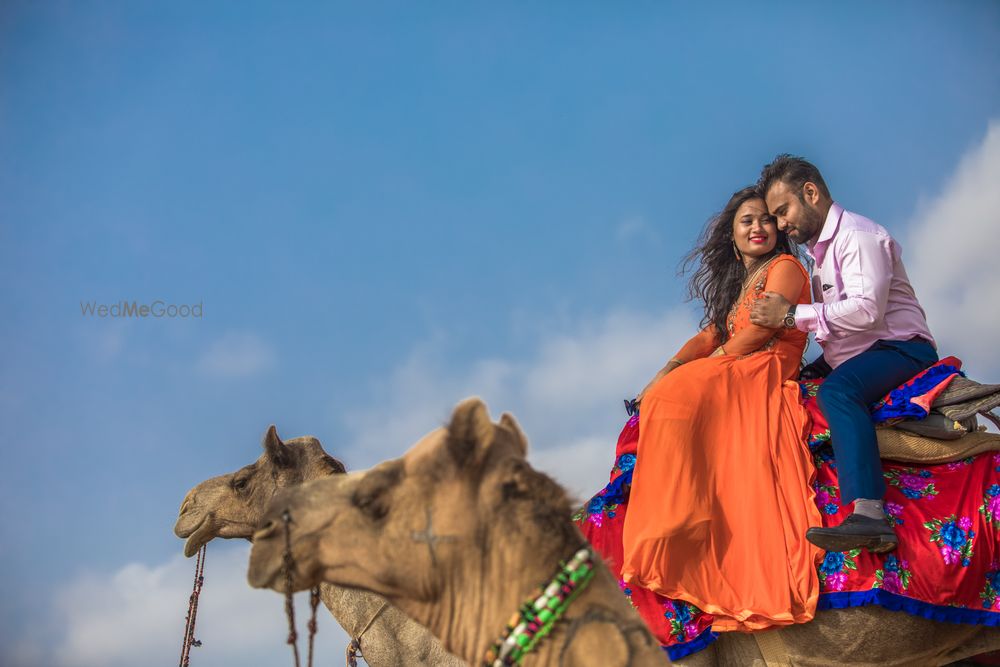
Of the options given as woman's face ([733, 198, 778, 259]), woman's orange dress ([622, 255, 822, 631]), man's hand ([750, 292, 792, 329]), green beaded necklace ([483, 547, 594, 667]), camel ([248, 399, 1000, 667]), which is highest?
woman's face ([733, 198, 778, 259])

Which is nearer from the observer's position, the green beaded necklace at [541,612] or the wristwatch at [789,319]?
the green beaded necklace at [541,612]

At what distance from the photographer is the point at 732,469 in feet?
17.4

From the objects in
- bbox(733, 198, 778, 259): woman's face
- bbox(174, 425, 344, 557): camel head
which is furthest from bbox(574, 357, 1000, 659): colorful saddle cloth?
bbox(174, 425, 344, 557): camel head

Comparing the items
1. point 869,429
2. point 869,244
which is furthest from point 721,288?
point 869,429

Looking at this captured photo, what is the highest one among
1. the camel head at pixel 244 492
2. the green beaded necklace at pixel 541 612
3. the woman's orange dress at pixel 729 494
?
the camel head at pixel 244 492

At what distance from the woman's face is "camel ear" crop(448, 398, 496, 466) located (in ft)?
12.9

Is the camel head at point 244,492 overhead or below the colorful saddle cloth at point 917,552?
overhead

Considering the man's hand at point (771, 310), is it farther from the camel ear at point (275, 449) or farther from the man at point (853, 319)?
the camel ear at point (275, 449)

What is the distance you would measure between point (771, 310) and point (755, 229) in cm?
78

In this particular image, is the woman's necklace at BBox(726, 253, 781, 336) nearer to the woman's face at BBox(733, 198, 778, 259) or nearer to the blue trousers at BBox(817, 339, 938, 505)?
the woman's face at BBox(733, 198, 778, 259)

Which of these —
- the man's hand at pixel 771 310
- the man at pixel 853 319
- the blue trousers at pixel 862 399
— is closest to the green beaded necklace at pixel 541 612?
the man at pixel 853 319

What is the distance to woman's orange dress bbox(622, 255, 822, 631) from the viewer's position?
16.2 ft

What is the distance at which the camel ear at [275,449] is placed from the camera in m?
6.52

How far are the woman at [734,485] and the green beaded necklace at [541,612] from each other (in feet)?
8.45
